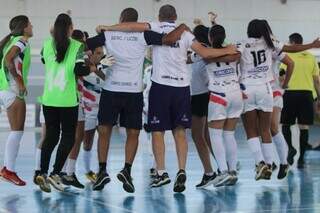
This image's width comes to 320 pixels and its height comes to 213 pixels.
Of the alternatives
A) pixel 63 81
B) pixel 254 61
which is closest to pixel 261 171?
pixel 254 61

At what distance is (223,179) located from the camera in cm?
889

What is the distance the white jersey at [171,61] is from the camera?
340 inches

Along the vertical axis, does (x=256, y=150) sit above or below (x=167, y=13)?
below

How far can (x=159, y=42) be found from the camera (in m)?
8.53

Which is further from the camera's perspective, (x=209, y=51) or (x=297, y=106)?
(x=297, y=106)

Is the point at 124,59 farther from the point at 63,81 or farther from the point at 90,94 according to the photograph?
the point at 90,94

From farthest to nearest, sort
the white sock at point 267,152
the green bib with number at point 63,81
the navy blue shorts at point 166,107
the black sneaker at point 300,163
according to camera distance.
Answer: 1. the black sneaker at point 300,163
2. the white sock at point 267,152
3. the navy blue shorts at point 166,107
4. the green bib with number at point 63,81

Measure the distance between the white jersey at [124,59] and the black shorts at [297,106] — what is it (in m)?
4.33

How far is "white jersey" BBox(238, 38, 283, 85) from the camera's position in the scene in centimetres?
933

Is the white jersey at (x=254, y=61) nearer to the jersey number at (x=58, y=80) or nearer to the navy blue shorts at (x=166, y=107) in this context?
the navy blue shorts at (x=166, y=107)

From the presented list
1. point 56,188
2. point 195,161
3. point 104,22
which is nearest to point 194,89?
point 56,188

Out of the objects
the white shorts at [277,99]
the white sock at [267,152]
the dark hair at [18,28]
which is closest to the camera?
the dark hair at [18,28]

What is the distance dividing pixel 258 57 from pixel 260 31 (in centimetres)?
31

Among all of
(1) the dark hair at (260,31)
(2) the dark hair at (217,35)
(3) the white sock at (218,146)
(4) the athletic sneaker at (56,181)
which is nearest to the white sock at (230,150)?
(3) the white sock at (218,146)
